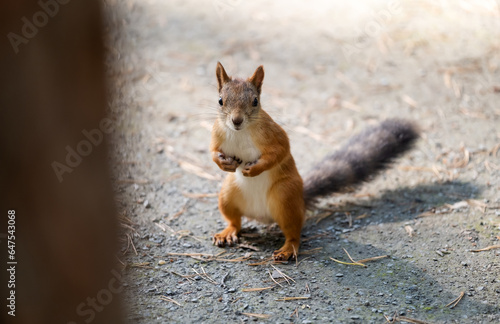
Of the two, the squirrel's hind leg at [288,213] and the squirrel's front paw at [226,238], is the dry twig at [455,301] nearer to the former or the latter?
the squirrel's hind leg at [288,213]

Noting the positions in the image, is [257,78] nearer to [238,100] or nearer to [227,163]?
[238,100]

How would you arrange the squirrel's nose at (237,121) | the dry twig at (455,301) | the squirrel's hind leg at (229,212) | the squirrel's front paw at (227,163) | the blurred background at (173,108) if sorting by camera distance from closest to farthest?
the blurred background at (173,108) → the dry twig at (455,301) → the squirrel's nose at (237,121) → the squirrel's front paw at (227,163) → the squirrel's hind leg at (229,212)

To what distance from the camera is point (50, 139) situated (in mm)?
1341

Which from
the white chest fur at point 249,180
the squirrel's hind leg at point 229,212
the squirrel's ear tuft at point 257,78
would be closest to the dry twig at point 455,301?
the white chest fur at point 249,180

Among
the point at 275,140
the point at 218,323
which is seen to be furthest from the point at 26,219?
the point at 275,140

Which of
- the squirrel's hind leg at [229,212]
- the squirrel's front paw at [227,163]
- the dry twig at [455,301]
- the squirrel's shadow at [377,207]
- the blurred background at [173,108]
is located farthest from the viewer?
the squirrel's shadow at [377,207]

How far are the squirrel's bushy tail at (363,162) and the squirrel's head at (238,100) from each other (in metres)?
0.59

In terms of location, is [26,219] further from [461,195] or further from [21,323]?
[461,195]

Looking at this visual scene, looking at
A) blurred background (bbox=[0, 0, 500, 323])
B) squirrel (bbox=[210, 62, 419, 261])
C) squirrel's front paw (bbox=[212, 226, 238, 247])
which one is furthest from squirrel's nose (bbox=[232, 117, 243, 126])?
squirrel's front paw (bbox=[212, 226, 238, 247])

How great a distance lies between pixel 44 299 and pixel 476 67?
145 inches

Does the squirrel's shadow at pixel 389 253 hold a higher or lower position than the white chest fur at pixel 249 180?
lower

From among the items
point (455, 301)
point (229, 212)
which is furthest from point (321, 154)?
point (455, 301)

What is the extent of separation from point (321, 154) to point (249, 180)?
1072 millimetres

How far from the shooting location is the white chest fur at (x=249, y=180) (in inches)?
89.4
